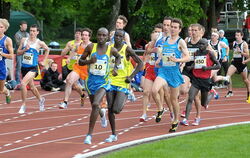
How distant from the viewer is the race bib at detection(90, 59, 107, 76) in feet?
42.9

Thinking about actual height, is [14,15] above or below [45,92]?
above

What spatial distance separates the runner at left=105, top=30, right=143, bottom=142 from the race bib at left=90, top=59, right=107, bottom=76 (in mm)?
474

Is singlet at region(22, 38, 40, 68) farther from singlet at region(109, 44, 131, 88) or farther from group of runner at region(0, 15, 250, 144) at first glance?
singlet at region(109, 44, 131, 88)

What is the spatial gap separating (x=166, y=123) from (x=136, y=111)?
2775 millimetres

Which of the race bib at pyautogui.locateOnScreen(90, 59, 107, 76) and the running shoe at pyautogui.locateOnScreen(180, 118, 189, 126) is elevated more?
the race bib at pyautogui.locateOnScreen(90, 59, 107, 76)

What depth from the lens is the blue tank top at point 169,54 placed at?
14.8 metres

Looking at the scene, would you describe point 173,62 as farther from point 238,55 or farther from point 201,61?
point 238,55

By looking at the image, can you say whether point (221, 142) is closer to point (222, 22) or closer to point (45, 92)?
point (45, 92)

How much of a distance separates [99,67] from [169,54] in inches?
82.8

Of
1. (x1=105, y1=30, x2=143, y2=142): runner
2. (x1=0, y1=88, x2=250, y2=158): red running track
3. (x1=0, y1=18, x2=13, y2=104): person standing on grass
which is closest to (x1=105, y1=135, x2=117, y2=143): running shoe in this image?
(x1=105, y1=30, x2=143, y2=142): runner

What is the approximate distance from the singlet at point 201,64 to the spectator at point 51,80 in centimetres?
981

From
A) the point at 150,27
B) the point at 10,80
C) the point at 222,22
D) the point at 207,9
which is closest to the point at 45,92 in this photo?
the point at 10,80

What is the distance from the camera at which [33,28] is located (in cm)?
1820

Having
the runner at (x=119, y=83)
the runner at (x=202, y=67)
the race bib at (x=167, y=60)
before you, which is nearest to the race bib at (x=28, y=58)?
the runner at (x=202, y=67)
